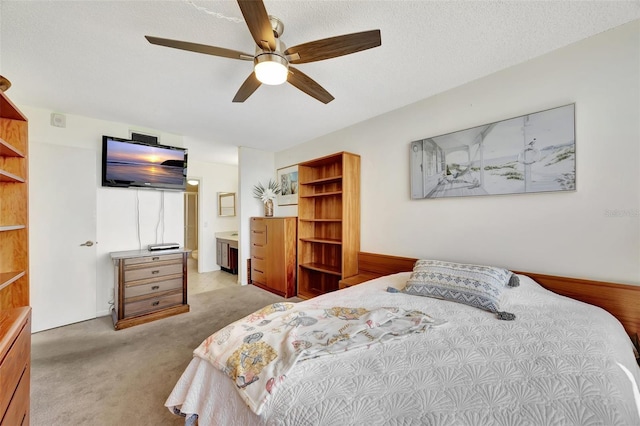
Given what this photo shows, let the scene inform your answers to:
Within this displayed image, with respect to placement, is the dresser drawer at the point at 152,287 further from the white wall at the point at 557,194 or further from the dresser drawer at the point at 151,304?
the white wall at the point at 557,194

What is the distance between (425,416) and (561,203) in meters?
1.94

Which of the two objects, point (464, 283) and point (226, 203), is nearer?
point (464, 283)

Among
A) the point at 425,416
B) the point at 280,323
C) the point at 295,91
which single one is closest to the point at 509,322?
the point at 425,416

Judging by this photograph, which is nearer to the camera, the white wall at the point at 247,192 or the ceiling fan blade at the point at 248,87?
the ceiling fan blade at the point at 248,87

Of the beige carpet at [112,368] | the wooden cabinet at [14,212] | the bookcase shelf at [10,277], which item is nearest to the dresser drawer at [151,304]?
the beige carpet at [112,368]

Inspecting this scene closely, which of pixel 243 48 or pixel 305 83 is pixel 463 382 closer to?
pixel 305 83

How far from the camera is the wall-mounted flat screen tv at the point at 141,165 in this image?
3.06 meters

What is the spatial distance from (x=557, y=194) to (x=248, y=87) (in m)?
2.47

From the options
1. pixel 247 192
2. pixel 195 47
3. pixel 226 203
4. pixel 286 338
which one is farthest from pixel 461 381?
pixel 226 203

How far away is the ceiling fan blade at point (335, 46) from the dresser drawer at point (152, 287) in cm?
296

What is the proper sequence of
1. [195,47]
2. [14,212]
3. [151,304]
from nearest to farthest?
[195,47]
[14,212]
[151,304]

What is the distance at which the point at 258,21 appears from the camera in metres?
1.22

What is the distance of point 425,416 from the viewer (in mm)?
752

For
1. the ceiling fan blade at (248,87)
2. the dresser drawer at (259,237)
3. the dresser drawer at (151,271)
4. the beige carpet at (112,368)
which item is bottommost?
the beige carpet at (112,368)
